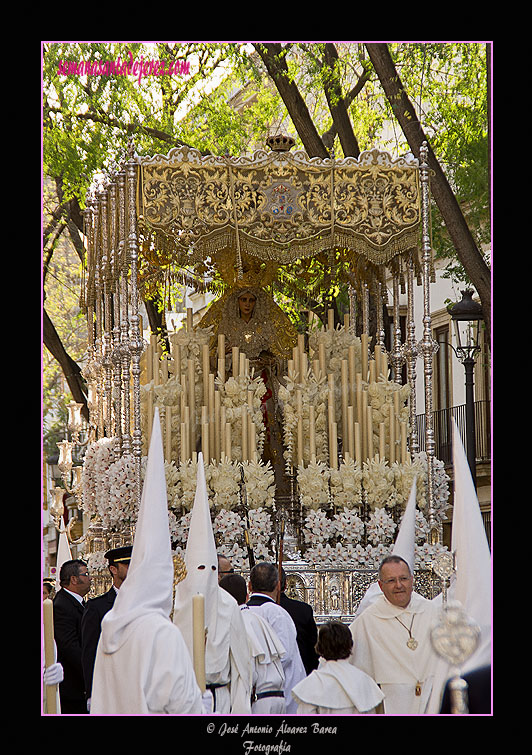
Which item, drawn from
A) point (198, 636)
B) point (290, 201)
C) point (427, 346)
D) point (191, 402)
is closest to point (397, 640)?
point (198, 636)

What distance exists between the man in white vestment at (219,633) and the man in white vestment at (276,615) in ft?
1.54

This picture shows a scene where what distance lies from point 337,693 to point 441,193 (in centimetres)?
766

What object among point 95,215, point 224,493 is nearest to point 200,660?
point 224,493

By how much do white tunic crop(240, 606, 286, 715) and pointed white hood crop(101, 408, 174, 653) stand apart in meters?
1.71

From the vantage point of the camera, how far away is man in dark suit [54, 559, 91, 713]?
873 cm

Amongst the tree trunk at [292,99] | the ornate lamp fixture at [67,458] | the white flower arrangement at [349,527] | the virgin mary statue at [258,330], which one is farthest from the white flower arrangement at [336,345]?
the ornate lamp fixture at [67,458]

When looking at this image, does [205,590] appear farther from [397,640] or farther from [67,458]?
[67,458]

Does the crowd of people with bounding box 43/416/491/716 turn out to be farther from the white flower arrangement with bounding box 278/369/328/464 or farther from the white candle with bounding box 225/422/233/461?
the white flower arrangement with bounding box 278/369/328/464

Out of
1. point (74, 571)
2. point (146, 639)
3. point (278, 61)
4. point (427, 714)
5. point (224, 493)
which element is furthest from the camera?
point (278, 61)

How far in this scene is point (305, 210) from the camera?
1180cm

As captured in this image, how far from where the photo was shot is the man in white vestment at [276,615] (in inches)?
310

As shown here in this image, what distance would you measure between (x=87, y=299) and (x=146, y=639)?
8.15 m

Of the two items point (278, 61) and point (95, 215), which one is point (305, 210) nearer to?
point (95, 215)

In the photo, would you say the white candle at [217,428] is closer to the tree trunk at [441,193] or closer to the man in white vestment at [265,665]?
the tree trunk at [441,193]
